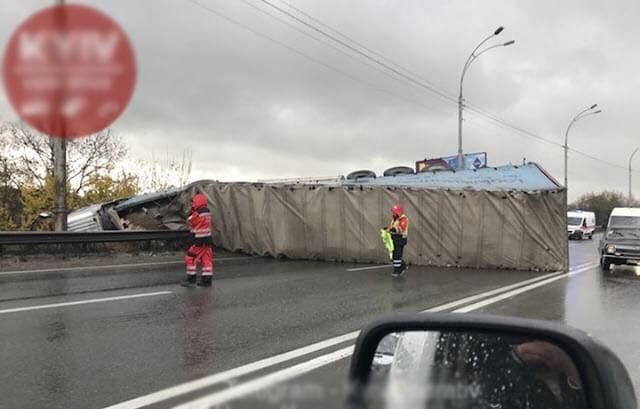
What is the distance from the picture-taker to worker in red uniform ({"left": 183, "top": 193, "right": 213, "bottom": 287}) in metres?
11.0

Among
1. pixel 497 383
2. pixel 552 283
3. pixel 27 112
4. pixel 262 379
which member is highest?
pixel 27 112

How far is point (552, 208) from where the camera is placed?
15.9 m

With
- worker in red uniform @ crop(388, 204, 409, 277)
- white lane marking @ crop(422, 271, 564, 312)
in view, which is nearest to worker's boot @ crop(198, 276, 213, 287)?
white lane marking @ crop(422, 271, 564, 312)

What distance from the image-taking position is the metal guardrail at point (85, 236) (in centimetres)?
1361

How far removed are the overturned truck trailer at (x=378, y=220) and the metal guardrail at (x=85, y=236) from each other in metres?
1.61

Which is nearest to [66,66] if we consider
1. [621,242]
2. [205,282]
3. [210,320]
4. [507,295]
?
[210,320]

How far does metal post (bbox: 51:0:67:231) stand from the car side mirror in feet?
4.51

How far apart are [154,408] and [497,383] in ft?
10.7

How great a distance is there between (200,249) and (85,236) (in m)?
5.41

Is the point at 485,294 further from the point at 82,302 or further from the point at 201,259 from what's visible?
the point at 82,302

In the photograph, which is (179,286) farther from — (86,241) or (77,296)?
(86,241)

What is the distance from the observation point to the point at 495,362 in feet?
6.02

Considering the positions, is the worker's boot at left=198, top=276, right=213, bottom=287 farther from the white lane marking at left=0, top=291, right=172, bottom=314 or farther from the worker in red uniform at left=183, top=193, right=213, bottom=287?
the white lane marking at left=0, top=291, right=172, bottom=314

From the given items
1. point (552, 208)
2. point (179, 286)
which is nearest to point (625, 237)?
point (552, 208)
